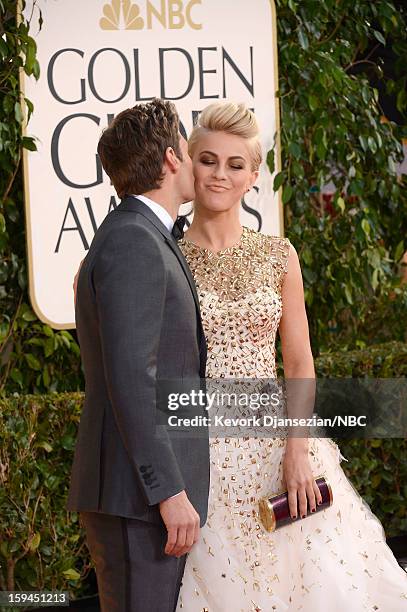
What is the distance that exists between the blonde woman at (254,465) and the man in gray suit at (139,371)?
0.23 metres

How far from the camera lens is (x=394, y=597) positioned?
2.39 metres

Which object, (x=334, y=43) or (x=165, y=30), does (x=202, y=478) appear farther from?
(x=334, y=43)

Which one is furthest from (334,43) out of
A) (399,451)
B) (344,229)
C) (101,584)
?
(101,584)

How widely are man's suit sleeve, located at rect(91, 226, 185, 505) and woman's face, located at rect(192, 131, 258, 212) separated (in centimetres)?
58

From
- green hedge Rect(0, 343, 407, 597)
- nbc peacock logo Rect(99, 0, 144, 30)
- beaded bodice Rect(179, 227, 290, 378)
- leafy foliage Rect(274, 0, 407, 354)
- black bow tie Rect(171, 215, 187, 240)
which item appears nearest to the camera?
black bow tie Rect(171, 215, 187, 240)

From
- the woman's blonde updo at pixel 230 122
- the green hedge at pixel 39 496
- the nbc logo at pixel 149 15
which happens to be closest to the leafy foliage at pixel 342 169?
the nbc logo at pixel 149 15

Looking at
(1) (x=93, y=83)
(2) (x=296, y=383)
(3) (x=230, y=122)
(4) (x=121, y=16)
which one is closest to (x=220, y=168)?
(3) (x=230, y=122)

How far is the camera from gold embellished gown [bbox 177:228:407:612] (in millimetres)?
2303

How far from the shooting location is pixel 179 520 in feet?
6.48

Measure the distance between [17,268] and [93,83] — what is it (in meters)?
0.78

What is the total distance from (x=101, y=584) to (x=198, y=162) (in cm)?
107

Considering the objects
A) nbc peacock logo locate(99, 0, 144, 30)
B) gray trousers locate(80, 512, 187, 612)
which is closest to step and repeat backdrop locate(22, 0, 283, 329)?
nbc peacock logo locate(99, 0, 144, 30)

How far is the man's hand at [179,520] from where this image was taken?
1.97m

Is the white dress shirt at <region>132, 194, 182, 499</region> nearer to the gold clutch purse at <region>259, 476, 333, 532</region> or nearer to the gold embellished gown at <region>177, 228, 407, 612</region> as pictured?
the gold embellished gown at <region>177, 228, 407, 612</region>
